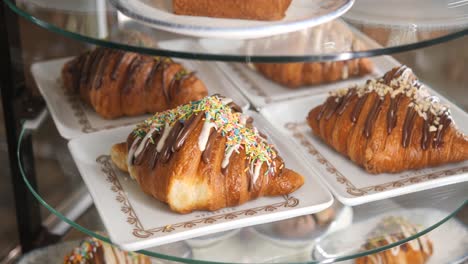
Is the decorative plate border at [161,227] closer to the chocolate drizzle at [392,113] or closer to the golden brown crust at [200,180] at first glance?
the golden brown crust at [200,180]

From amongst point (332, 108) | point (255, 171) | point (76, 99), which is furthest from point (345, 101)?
point (76, 99)

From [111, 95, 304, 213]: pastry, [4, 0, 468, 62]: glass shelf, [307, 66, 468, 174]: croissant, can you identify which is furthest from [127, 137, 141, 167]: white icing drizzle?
[307, 66, 468, 174]: croissant

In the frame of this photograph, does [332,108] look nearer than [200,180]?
No

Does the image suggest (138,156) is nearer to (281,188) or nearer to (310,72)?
(281,188)

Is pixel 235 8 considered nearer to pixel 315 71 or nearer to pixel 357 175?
pixel 357 175

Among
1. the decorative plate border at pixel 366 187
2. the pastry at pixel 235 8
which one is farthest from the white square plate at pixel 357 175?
the pastry at pixel 235 8

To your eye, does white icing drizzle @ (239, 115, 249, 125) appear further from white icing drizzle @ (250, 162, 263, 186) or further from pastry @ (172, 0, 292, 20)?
pastry @ (172, 0, 292, 20)
